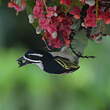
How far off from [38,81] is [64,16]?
45.6 inches

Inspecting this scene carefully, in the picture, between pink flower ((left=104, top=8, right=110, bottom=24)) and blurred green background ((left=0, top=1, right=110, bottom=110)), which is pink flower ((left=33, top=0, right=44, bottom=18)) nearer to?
pink flower ((left=104, top=8, right=110, bottom=24))

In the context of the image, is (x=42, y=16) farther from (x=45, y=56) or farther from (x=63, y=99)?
(x=63, y=99)

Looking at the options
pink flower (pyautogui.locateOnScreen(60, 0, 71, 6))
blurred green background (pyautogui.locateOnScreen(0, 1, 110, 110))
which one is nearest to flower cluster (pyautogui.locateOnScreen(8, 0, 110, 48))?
pink flower (pyautogui.locateOnScreen(60, 0, 71, 6))

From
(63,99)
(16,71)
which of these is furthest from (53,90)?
(16,71)

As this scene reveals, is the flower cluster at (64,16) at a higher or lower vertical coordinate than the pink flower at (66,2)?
lower

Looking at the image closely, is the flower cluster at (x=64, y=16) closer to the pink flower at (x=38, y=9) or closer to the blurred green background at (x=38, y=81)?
the pink flower at (x=38, y=9)

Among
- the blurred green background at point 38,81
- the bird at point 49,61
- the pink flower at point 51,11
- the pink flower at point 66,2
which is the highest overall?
the pink flower at point 66,2

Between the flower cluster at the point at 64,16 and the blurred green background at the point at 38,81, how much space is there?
3.29 feet

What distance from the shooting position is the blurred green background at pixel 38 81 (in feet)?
6.66

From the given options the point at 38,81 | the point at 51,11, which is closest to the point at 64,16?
the point at 51,11

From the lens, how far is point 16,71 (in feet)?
7.02

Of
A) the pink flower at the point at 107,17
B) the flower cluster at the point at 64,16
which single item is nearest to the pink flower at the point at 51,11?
the flower cluster at the point at 64,16

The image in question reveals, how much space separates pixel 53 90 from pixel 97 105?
0.25m

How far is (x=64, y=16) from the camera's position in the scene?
3.17ft
